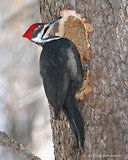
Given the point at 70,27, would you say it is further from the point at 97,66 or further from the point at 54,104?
the point at 54,104

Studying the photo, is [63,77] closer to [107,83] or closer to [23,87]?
[107,83]

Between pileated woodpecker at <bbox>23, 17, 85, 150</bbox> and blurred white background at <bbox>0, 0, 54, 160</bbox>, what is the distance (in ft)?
12.7

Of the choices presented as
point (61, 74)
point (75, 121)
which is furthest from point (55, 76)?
point (75, 121)

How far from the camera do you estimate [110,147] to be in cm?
296

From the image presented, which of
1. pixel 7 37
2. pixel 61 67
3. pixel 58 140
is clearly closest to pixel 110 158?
pixel 58 140

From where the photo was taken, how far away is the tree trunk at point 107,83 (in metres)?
2.96

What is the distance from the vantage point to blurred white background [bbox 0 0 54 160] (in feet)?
23.1

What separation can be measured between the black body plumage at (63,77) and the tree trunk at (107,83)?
113 mm

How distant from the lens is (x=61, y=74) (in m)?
3.08

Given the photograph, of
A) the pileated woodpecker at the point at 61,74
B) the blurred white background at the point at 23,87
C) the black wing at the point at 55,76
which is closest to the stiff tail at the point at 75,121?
the pileated woodpecker at the point at 61,74

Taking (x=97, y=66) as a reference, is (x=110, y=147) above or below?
below

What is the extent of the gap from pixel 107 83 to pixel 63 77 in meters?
0.40

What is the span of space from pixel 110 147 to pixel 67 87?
0.64 meters

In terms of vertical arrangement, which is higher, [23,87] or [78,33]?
[78,33]
